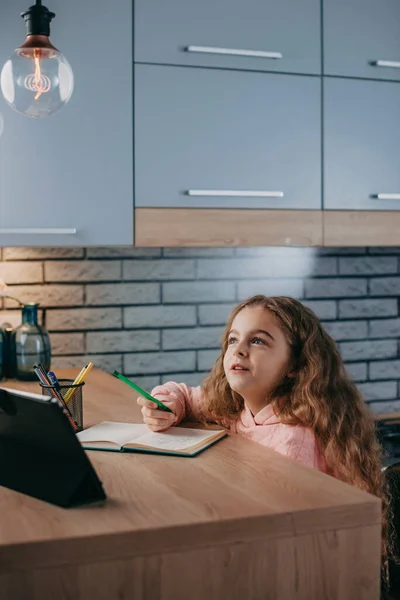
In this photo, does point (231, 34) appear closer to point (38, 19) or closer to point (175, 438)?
point (38, 19)

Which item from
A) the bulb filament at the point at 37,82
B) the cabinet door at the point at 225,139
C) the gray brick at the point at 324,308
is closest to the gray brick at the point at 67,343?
the cabinet door at the point at 225,139

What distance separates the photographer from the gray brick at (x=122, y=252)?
2840 mm

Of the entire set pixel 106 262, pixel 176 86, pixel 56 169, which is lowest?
pixel 106 262

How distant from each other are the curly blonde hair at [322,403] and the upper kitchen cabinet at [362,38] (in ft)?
3.79

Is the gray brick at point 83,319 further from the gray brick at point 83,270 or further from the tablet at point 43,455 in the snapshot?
the tablet at point 43,455

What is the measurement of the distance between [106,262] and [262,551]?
1.85 m

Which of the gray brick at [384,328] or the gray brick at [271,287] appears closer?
the gray brick at [271,287]

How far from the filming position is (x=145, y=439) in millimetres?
1575

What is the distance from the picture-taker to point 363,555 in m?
1.18

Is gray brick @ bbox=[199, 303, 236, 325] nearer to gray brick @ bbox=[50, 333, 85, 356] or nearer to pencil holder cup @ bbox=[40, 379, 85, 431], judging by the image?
Answer: gray brick @ bbox=[50, 333, 85, 356]

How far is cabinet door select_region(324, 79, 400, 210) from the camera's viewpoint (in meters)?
2.64

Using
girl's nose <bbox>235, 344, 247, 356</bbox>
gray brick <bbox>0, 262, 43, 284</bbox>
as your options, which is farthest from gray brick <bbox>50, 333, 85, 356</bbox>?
girl's nose <bbox>235, 344, 247, 356</bbox>

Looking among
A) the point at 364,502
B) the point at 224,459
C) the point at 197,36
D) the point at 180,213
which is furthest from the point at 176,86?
the point at 364,502

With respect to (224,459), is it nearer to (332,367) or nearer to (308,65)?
(332,367)
